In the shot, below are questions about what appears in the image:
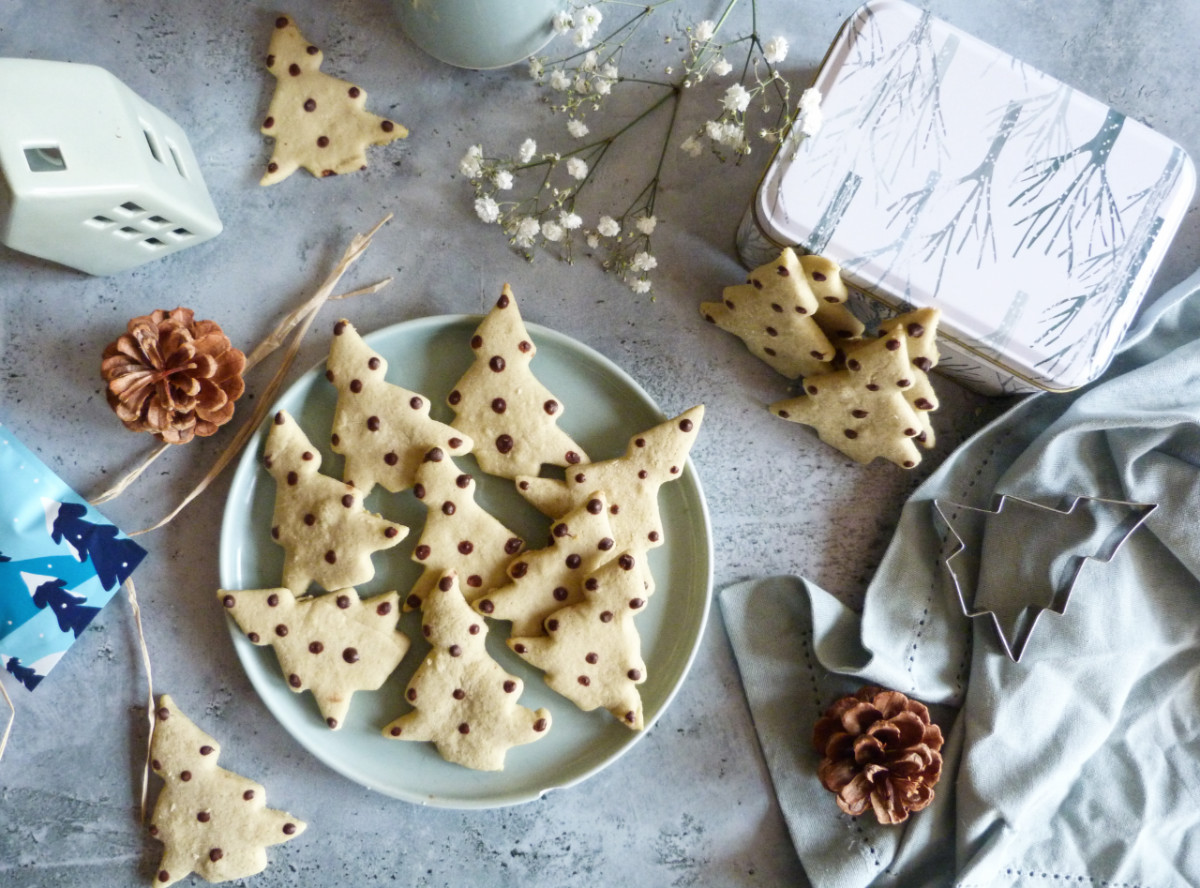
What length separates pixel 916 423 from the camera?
1.04 metres

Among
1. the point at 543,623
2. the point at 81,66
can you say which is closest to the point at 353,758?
the point at 543,623

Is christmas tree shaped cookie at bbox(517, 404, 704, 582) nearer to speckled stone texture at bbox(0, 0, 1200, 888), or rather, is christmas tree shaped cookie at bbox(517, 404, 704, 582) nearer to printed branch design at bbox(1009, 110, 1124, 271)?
speckled stone texture at bbox(0, 0, 1200, 888)

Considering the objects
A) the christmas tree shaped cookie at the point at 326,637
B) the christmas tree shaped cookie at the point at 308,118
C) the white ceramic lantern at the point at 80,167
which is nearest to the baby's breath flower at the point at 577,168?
the christmas tree shaped cookie at the point at 308,118

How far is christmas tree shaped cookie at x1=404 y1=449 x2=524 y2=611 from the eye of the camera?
1021 millimetres

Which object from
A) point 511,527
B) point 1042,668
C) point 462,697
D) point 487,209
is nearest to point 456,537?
point 511,527

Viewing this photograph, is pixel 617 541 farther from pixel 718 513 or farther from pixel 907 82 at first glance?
pixel 907 82

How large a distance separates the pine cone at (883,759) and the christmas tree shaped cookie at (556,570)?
0.38 meters

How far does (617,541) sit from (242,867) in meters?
0.63

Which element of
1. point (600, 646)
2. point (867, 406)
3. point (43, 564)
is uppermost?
point (867, 406)

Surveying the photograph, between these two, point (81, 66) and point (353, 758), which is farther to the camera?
point (353, 758)

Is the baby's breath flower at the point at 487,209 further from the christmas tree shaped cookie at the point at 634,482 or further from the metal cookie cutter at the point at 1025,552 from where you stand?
the metal cookie cutter at the point at 1025,552

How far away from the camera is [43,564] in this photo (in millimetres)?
1021

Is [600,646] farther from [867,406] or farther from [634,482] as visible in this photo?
[867,406]

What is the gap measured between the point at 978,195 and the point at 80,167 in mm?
985
